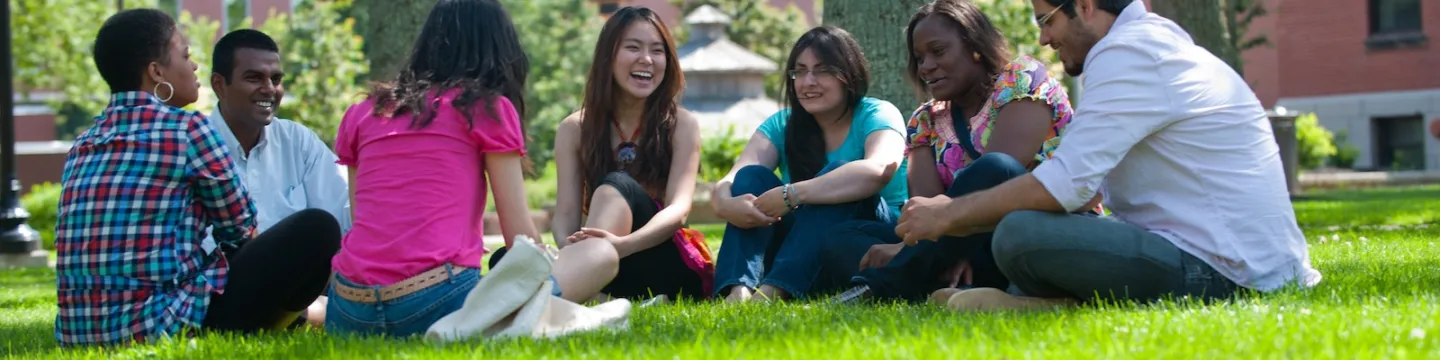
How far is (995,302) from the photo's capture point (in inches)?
187

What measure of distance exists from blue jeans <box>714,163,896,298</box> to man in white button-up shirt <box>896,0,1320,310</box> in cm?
124

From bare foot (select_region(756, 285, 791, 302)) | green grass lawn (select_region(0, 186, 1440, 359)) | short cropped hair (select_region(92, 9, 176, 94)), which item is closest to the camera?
green grass lawn (select_region(0, 186, 1440, 359))

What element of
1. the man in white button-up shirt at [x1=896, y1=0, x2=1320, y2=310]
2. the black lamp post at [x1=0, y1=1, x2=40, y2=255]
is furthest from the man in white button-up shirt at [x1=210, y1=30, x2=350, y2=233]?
the black lamp post at [x1=0, y1=1, x2=40, y2=255]

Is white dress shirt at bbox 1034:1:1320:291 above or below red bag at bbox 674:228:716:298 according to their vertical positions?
above

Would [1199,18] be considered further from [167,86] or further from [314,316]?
[167,86]

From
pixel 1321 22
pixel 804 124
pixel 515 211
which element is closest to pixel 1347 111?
pixel 1321 22

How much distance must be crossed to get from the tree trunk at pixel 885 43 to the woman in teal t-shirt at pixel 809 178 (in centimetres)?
209

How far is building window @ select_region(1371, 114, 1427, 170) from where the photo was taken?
1133 inches

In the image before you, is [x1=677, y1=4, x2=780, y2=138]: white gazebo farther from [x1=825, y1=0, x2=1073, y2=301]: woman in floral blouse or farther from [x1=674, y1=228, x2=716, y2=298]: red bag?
[x1=825, y1=0, x2=1073, y2=301]: woman in floral blouse

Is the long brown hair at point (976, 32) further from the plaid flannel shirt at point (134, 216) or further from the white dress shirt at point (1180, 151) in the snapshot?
the plaid flannel shirt at point (134, 216)

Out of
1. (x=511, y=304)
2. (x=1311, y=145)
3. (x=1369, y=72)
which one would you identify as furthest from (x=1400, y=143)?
(x=511, y=304)

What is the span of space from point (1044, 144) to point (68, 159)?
318 centimetres

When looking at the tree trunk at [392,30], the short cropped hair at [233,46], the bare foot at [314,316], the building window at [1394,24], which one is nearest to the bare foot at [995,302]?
the bare foot at [314,316]

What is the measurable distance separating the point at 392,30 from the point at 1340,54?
22.8 m
